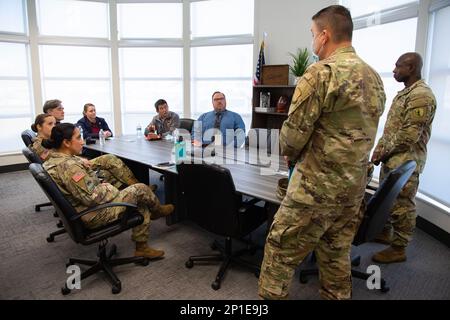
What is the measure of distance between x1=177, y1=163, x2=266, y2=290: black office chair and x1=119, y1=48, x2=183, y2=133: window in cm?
440

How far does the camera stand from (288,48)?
5.21 meters

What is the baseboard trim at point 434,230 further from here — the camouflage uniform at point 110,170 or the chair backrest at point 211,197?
the camouflage uniform at point 110,170

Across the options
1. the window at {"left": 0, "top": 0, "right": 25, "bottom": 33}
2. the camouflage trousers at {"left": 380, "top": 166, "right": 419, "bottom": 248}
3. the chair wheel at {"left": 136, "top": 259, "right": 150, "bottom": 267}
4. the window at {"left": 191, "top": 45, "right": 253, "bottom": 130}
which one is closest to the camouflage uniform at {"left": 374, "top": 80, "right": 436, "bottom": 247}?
the camouflage trousers at {"left": 380, "top": 166, "right": 419, "bottom": 248}

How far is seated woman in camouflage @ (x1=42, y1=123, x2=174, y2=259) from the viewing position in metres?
2.08

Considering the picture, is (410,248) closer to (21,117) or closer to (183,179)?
(183,179)

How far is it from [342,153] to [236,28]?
491cm

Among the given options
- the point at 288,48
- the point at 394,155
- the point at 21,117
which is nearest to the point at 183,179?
the point at 394,155

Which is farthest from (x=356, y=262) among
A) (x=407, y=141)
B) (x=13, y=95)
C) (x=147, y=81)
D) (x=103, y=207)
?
(x=13, y=95)

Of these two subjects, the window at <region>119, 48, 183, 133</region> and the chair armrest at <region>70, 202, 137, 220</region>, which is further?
the window at <region>119, 48, 183, 133</region>

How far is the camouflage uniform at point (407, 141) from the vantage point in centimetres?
237

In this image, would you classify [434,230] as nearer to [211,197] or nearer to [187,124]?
[211,197]

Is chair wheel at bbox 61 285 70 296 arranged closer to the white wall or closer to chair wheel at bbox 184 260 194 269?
chair wheel at bbox 184 260 194 269

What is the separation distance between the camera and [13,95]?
18.1ft
